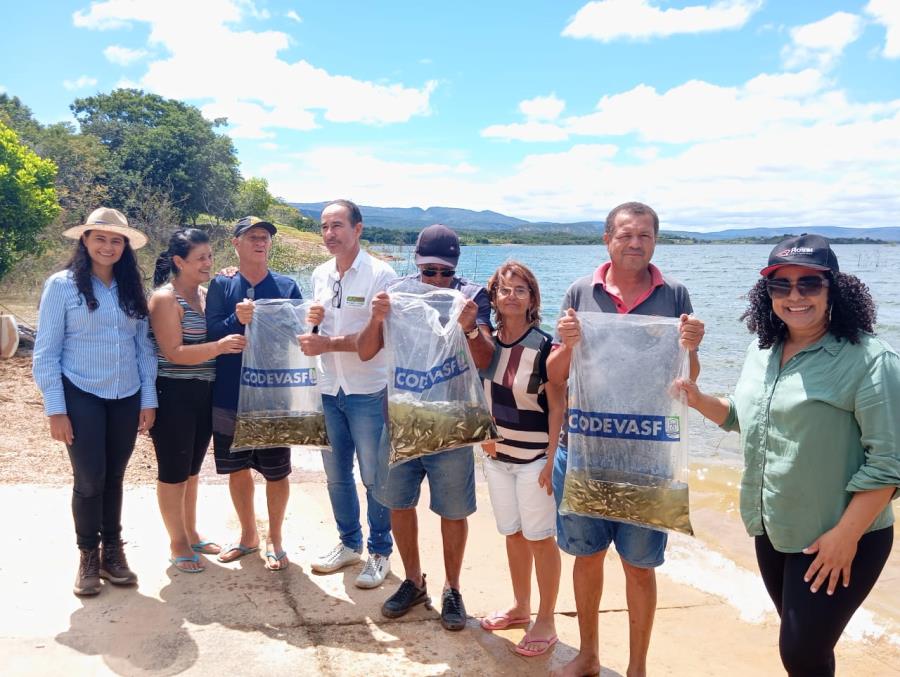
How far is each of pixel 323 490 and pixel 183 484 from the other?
Answer: 1772 millimetres

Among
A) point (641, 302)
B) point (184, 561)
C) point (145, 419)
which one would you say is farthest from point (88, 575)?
point (641, 302)

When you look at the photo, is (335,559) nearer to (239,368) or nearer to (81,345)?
(239,368)

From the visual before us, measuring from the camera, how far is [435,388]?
3.17 meters

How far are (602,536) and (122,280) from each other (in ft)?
9.05

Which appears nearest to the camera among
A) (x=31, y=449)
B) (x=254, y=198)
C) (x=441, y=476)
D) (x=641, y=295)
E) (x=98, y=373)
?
(x=641, y=295)

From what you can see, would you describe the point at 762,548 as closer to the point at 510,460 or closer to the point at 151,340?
the point at 510,460

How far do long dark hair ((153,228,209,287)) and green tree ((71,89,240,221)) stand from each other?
86.0 ft

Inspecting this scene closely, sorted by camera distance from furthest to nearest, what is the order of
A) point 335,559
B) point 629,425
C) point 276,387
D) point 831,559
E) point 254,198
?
1. point 254,198
2. point 335,559
3. point 276,387
4. point 629,425
5. point 831,559

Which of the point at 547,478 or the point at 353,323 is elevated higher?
the point at 353,323

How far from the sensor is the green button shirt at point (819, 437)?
215cm

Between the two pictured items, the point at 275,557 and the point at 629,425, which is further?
the point at 275,557

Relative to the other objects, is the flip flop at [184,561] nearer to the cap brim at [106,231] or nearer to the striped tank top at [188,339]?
the striped tank top at [188,339]

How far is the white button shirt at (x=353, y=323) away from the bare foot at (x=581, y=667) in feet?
5.49

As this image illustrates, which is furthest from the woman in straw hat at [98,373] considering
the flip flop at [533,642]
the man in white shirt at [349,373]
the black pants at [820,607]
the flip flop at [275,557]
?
the black pants at [820,607]
